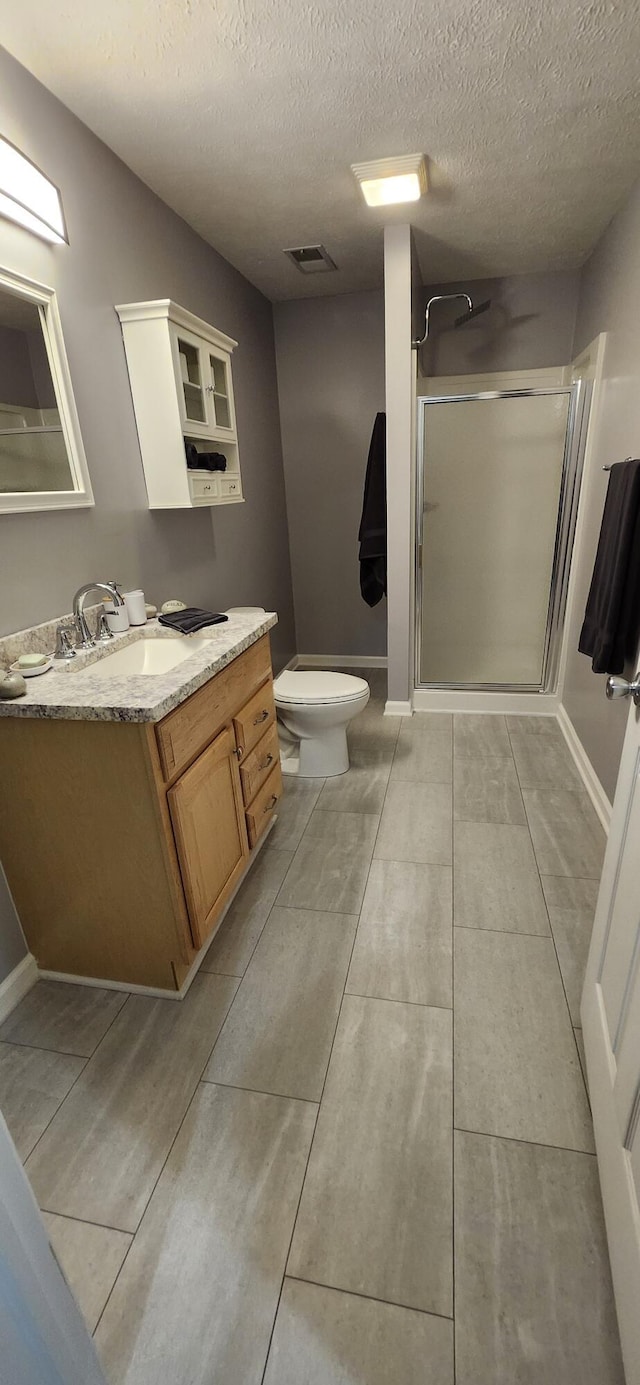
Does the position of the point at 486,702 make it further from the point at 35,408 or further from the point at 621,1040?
the point at 35,408

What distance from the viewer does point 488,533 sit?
322cm

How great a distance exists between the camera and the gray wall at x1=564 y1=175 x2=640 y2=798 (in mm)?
2150

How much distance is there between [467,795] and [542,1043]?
1.13 meters

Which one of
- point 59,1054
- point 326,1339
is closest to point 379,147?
point 59,1054

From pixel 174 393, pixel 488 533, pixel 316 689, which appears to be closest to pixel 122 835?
pixel 316 689

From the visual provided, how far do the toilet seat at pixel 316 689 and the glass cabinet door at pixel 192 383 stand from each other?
1092 mm

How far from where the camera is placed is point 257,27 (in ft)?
4.69

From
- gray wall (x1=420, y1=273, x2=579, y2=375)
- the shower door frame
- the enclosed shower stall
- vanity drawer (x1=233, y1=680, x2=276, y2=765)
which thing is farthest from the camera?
gray wall (x1=420, y1=273, x2=579, y2=375)

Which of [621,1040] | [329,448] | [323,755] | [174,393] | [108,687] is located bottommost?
[323,755]

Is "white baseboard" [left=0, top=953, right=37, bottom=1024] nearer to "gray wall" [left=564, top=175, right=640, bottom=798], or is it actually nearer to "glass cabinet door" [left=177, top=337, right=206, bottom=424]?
"glass cabinet door" [left=177, top=337, right=206, bottom=424]

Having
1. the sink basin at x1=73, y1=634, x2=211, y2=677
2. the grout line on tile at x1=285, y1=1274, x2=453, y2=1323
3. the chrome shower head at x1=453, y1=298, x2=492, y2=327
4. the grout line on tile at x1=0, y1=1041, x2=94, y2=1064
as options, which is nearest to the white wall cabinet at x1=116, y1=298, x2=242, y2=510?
the sink basin at x1=73, y1=634, x2=211, y2=677

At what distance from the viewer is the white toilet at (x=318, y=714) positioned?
2.42 m

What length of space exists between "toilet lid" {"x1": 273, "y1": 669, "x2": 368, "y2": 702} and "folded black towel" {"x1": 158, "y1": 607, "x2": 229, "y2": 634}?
56cm

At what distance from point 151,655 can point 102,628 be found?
17 centimetres
